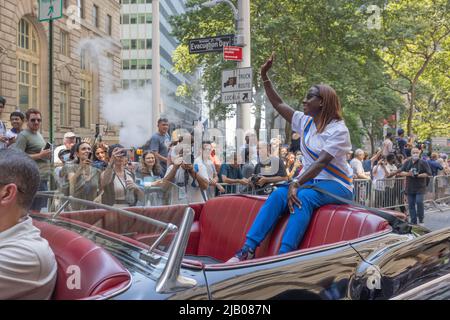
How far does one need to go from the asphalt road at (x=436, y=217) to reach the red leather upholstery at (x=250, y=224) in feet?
23.6

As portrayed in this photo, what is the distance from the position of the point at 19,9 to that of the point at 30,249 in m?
24.8

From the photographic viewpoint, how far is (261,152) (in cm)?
879

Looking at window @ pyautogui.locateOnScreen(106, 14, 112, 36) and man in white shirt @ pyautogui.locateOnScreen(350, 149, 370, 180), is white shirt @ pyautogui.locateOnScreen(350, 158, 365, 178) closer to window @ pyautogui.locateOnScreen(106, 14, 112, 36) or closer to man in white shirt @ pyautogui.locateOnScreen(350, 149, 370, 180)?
man in white shirt @ pyautogui.locateOnScreen(350, 149, 370, 180)

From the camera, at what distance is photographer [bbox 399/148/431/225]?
1105 centimetres

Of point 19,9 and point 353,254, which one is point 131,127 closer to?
point 19,9

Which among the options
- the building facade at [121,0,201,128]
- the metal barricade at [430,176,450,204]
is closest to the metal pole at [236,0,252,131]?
the metal barricade at [430,176,450,204]

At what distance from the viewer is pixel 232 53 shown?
10375 millimetres

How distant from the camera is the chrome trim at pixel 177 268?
1.89 metres

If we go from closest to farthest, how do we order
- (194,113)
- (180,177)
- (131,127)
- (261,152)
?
(180,177)
(261,152)
(131,127)
(194,113)

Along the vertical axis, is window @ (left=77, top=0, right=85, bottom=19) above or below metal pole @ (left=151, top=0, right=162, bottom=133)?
above

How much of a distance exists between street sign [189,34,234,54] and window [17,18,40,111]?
16566 mm

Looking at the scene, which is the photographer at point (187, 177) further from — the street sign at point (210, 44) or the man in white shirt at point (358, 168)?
the man in white shirt at point (358, 168)

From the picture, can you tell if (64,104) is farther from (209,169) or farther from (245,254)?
(245,254)
